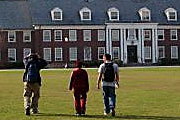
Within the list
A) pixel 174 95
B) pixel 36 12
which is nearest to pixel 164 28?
pixel 36 12

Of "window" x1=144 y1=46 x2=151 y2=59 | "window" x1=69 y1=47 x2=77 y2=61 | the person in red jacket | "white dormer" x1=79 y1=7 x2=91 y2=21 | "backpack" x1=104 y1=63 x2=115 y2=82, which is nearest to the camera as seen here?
"backpack" x1=104 y1=63 x2=115 y2=82

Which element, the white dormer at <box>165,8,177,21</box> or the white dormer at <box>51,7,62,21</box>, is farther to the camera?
the white dormer at <box>165,8,177,21</box>

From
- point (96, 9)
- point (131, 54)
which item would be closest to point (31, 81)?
point (131, 54)

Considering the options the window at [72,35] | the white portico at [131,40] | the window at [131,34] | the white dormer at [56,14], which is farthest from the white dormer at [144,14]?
the white dormer at [56,14]

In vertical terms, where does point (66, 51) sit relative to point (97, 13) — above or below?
below

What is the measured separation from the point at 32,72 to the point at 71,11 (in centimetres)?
6212

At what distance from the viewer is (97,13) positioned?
257 feet

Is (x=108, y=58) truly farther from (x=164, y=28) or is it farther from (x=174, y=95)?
(x=164, y=28)

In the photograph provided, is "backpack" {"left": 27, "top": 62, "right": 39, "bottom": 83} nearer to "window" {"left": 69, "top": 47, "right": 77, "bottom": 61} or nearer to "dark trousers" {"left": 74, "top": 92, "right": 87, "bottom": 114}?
"dark trousers" {"left": 74, "top": 92, "right": 87, "bottom": 114}

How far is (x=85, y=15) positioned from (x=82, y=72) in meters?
61.6

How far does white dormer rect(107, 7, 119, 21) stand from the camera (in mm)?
77875

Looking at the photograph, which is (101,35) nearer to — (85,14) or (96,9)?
(85,14)

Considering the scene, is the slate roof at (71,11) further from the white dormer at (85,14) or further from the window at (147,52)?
the window at (147,52)

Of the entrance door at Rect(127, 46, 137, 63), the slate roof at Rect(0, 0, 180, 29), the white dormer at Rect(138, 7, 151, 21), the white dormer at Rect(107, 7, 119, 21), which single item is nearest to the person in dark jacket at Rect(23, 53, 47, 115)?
the slate roof at Rect(0, 0, 180, 29)
